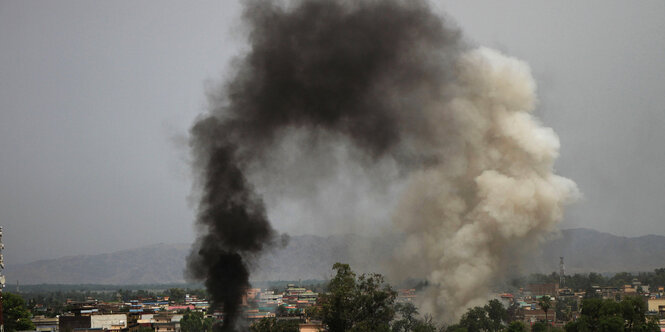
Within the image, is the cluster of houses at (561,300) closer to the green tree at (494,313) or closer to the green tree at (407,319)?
the green tree at (494,313)

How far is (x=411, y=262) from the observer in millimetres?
63562

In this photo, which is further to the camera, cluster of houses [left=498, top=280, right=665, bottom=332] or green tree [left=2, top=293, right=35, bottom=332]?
cluster of houses [left=498, top=280, right=665, bottom=332]

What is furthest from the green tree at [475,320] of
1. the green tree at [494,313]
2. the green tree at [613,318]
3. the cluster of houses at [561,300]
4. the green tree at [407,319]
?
the cluster of houses at [561,300]

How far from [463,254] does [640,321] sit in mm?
13318

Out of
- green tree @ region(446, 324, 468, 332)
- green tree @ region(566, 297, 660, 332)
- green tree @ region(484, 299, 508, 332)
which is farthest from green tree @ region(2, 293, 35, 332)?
green tree @ region(566, 297, 660, 332)

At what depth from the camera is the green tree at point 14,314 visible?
63.2m

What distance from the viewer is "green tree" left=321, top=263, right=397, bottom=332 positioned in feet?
152

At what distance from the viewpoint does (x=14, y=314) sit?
64.2 metres

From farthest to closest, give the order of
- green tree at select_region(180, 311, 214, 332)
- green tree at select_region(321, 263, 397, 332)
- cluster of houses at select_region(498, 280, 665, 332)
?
cluster of houses at select_region(498, 280, 665, 332) → green tree at select_region(180, 311, 214, 332) → green tree at select_region(321, 263, 397, 332)

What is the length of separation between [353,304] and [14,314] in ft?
108

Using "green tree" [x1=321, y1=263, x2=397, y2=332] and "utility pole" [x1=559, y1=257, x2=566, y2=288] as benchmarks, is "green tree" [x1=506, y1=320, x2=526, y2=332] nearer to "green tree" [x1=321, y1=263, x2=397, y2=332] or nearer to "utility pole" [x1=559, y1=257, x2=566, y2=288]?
"green tree" [x1=321, y1=263, x2=397, y2=332]

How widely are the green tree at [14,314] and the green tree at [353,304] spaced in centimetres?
3023

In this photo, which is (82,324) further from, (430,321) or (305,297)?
(305,297)

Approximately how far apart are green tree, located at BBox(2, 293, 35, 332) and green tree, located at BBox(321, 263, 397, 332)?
99.2 feet
